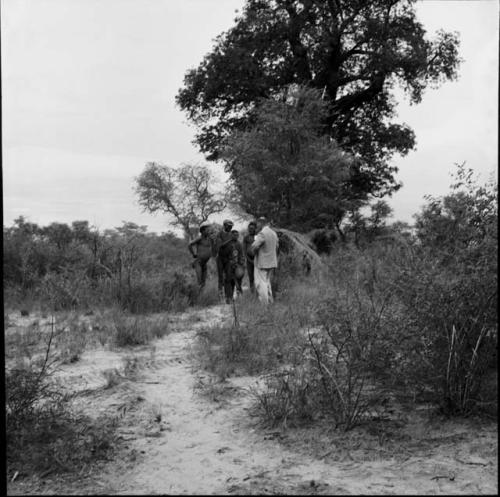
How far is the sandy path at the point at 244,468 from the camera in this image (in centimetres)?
305

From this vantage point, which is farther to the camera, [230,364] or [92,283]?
[92,283]

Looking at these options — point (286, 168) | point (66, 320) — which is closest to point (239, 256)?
point (66, 320)

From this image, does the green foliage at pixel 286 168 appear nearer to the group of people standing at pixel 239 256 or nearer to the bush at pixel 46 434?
the group of people standing at pixel 239 256

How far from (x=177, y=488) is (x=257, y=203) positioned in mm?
14014

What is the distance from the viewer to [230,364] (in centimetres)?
578

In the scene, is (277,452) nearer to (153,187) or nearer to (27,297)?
(27,297)

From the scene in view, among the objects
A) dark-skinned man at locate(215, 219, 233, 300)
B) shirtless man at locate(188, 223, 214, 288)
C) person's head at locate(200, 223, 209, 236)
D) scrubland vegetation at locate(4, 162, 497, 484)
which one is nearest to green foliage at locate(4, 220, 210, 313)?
shirtless man at locate(188, 223, 214, 288)

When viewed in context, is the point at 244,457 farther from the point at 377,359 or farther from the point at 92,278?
the point at 92,278

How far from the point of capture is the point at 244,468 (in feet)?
11.2

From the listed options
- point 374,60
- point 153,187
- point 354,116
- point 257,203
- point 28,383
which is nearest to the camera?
point 28,383

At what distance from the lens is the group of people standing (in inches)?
408

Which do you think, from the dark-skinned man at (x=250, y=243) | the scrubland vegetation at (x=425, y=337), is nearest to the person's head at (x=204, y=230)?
the dark-skinned man at (x=250, y=243)

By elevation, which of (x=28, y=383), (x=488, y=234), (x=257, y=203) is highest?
(x=257, y=203)

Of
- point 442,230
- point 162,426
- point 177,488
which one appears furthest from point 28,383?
point 442,230
